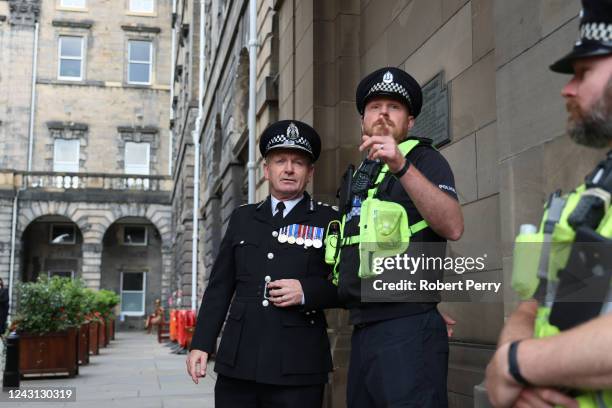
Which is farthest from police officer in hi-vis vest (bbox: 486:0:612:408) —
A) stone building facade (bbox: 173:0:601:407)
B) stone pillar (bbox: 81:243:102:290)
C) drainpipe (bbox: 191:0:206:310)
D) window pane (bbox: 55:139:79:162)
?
window pane (bbox: 55:139:79:162)

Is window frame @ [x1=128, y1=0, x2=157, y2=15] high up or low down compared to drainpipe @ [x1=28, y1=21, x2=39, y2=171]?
up

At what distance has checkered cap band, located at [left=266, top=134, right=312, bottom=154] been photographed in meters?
3.63

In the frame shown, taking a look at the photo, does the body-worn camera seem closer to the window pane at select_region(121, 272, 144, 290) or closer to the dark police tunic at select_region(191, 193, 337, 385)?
the dark police tunic at select_region(191, 193, 337, 385)

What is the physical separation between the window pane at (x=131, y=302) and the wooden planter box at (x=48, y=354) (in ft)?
92.8

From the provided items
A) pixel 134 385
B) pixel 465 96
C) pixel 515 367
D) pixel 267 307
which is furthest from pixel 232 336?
pixel 134 385

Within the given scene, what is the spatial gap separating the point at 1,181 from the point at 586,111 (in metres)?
39.0

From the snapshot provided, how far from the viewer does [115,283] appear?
40312 millimetres

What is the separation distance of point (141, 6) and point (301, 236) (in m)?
42.1

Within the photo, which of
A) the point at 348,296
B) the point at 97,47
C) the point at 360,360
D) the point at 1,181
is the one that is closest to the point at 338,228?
the point at 348,296

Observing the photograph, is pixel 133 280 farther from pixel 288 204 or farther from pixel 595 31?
pixel 595 31

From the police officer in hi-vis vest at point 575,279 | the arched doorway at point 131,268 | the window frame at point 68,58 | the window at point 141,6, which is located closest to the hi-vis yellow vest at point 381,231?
the police officer in hi-vis vest at point 575,279

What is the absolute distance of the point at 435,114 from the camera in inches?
201

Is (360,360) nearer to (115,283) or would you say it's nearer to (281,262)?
(281,262)

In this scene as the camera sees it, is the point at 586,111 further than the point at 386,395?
No
